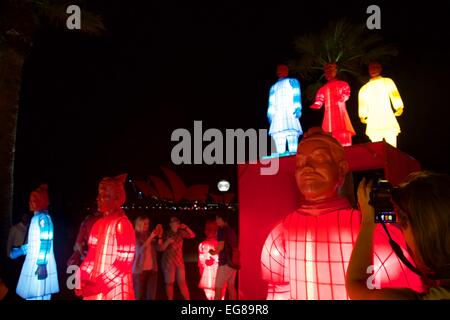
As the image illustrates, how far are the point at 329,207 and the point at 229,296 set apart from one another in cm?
389

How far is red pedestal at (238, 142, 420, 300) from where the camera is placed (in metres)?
4.35

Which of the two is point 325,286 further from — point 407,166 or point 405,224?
point 407,166

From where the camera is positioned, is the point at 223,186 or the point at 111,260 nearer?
the point at 111,260

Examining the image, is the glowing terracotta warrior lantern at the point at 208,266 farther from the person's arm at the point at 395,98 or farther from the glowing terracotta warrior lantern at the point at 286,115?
the person's arm at the point at 395,98

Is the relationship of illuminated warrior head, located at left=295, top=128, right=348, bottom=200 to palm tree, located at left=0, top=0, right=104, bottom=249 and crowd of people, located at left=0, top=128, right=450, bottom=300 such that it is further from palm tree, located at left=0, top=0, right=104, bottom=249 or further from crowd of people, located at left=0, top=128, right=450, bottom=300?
palm tree, located at left=0, top=0, right=104, bottom=249

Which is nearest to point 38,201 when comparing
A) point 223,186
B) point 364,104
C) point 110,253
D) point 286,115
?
point 110,253

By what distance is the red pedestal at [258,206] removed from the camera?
4.35 meters

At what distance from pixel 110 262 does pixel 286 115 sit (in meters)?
2.75

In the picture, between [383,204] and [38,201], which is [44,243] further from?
[383,204]

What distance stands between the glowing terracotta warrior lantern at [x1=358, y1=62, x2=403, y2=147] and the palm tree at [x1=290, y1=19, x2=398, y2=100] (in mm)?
1713

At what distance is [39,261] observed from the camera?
17.1 feet

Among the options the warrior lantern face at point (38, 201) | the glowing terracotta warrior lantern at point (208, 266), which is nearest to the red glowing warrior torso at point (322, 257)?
the glowing terracotta warrior lantern at point (208, 266)

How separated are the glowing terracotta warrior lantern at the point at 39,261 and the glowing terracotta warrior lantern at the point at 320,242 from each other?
11.0 feet

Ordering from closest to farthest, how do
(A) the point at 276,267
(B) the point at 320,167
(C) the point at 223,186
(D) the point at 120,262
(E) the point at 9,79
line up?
1. (B) the point at 320,167
2. (A) the point at 276,267
3. (D) the point at 120,262
4. (E) the point at 9,79
5. (C) the point at 223,186
